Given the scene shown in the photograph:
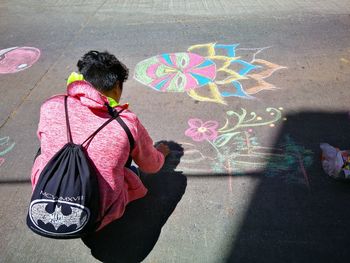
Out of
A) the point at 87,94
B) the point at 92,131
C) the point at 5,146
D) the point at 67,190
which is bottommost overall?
the point at 5,146

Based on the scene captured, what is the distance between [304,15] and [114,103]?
168 inches

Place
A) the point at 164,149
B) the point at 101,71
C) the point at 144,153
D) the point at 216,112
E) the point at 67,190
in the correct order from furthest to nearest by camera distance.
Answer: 1. the point at 216,112
2. the point at 164,149
3. the point at 144,153
4. the point at 101,71
5. the point at 67,190

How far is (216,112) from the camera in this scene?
3.27m

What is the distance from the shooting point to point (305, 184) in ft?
8.29

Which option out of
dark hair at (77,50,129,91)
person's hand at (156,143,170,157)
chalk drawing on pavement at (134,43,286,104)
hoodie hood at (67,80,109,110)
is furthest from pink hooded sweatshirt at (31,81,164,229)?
chalk drawing on pavement at (134,43,286,104)

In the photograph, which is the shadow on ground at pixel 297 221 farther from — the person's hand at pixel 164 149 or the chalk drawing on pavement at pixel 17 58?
the chalk drawing on pavement at pixel 17 58

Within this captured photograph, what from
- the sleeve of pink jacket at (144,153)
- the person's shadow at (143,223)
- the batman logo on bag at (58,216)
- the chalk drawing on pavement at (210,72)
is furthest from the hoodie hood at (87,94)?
the chalk drawing on pavement at (210,72)

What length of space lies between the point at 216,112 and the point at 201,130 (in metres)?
0.30

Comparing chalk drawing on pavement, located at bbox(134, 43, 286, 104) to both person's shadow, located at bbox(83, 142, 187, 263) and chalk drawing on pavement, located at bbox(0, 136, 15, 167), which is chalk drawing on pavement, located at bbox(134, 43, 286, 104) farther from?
chalk drawing on pavement, located at bbox(0, 136, 15, 167)

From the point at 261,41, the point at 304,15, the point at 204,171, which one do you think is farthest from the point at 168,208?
the point at 304,15

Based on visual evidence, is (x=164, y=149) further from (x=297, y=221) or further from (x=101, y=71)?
(x=297, y=221)

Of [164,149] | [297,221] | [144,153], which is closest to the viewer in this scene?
[144,153]

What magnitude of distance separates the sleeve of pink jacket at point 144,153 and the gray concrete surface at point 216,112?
431 mm

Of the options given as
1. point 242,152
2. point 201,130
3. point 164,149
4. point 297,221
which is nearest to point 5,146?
point 164,149
